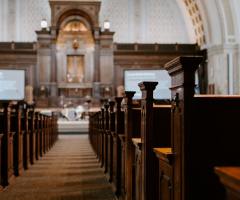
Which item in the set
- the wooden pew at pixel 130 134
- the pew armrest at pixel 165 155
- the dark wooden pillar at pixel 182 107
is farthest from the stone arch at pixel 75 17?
the dark wooden pillar at pixel 182 107

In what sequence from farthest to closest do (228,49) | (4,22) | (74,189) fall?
(4,22), (228,49), (74,189)

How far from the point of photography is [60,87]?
2536 centimetres

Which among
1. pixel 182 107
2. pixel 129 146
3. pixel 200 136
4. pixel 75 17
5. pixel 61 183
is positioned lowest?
pixel 61 183

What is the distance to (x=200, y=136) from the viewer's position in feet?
9.92

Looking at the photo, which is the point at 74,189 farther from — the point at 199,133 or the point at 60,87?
the point at 60,87

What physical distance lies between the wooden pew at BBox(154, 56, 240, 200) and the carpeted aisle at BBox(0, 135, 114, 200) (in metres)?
3.45

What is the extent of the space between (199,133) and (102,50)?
2203 cm

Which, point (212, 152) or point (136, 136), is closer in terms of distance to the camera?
point (212, 152)

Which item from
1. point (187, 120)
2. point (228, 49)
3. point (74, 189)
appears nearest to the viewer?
point (187, 120)

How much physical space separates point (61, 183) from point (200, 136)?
4898mm

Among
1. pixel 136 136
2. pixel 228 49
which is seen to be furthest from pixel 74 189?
pixel 228 49

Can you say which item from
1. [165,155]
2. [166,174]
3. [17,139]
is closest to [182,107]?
[165,155]

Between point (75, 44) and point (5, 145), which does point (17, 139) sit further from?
point (75, 44)

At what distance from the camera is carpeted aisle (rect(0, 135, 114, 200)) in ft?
21.3
